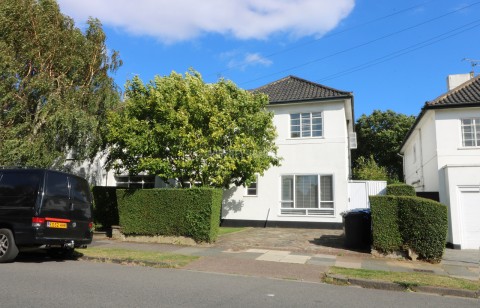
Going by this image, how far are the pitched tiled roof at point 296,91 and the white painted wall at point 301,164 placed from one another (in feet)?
1.27

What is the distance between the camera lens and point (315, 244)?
A: 12.9m

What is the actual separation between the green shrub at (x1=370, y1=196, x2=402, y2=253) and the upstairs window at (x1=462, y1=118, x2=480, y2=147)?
25.2ft

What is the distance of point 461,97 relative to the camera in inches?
648

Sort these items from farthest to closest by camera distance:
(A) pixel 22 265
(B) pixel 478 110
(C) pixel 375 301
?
(B) pixel 478 110, (A) pixel 22 265, (C) pixel 375 301

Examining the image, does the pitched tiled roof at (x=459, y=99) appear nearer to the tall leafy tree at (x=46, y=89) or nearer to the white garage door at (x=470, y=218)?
the white garage door at (x=470, y=218)

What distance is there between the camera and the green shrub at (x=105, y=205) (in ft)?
53.9

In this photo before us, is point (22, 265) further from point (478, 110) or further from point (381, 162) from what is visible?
point (381, 162)

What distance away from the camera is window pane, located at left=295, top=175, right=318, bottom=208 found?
18.2 metres

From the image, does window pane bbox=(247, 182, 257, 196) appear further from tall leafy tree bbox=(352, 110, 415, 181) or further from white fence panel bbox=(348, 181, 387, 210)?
tall leafy tree bbox=(352, 110, 415, 181)

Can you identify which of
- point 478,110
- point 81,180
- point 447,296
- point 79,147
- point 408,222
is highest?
point 478,110

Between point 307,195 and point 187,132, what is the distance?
299 inches

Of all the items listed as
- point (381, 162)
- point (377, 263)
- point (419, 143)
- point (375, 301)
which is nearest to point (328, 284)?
point (375, 301)

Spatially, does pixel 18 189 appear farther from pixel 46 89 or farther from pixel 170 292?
pixel 46 89

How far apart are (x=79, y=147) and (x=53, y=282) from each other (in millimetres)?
10306
